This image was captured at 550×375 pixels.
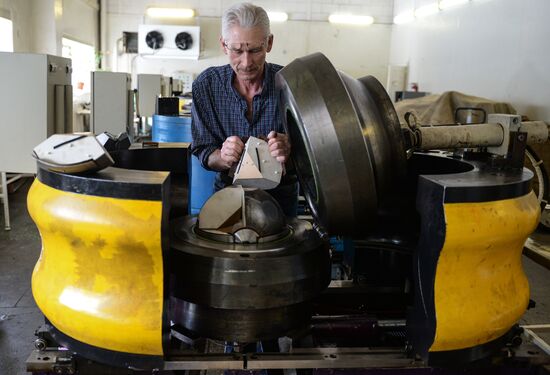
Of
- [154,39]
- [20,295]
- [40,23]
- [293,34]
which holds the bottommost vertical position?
[20,295]

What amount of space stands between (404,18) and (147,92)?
4.53m

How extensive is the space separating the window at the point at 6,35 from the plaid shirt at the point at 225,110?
452 cm

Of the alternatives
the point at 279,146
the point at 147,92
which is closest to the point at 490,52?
the point at 147,92

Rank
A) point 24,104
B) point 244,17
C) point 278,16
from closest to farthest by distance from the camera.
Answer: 1. point 244,17
2. point 24,104
3. point 278,16

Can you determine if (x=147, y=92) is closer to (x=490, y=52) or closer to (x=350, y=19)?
(x=490, y=52)

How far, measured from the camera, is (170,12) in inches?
317

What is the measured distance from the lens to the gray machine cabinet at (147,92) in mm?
5117

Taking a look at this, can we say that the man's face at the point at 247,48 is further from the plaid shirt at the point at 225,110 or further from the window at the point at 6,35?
the window at the point at 6,35

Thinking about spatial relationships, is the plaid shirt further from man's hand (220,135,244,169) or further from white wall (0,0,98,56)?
white wall (0,0,98,56)

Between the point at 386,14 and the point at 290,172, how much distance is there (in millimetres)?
7565

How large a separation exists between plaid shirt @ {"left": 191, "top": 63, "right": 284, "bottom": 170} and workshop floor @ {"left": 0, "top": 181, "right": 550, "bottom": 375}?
122 cm

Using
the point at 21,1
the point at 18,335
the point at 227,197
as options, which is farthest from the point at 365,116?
the point at 21,1

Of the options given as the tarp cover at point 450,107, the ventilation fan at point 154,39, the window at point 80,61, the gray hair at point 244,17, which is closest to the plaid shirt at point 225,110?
the gray hair at point 244,17

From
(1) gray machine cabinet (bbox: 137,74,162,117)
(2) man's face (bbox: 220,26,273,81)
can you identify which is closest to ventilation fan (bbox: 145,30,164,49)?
(1) gray machine cabinet (bbox: 137,74,162,117)
